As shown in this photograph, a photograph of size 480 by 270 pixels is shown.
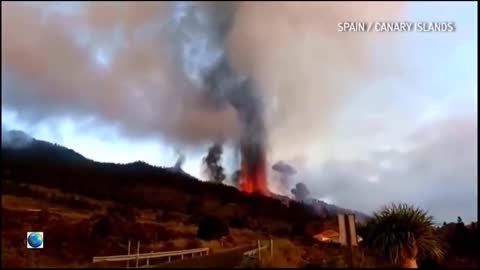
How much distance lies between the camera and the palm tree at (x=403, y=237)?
26.5 meters

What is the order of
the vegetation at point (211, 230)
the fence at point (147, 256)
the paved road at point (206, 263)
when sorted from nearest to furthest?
the paved road at point (206, 263) < the fence at point (147, 256) < the vegetation at point (211, 230)

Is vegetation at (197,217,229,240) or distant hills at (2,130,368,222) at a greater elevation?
distant hills at (2,130,368,222)

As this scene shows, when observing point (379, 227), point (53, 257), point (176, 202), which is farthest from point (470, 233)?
point (176, 202)

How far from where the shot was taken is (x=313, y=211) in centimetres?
9325

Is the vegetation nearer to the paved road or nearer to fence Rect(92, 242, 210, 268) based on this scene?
fence Rect(92, 242, 210, 268)

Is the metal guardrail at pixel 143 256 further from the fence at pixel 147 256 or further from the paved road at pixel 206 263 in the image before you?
the paved road at pixel 206 263

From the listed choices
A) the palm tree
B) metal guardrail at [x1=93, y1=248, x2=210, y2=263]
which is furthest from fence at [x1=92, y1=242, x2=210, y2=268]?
the palm tree

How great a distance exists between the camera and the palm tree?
2645cm

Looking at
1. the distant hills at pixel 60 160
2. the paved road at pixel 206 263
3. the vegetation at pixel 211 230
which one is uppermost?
the distant hills at pixel 60 160

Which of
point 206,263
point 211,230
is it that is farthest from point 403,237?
point 211,230

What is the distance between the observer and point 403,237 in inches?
1057

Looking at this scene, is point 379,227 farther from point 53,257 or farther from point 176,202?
point 176,202

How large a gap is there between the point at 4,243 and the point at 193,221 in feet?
100

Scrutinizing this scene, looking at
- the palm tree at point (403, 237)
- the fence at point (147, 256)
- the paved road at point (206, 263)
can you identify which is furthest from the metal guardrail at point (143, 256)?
the palm tree at point (403, 237)
